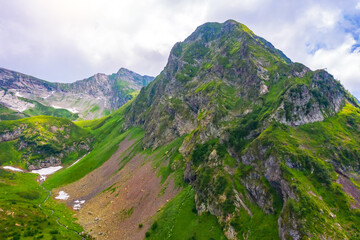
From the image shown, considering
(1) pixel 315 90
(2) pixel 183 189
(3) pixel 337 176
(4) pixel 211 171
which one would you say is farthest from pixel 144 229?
(1) pixel 315 90

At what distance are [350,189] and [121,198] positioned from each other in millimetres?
102021

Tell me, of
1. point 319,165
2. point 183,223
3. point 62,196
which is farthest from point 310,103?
point 62,196

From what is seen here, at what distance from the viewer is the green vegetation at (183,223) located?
63.7 metres

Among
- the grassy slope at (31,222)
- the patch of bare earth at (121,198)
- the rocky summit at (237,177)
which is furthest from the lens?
the patch of bare earth at (121,198)

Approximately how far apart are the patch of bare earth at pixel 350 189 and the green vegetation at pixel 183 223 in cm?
3958

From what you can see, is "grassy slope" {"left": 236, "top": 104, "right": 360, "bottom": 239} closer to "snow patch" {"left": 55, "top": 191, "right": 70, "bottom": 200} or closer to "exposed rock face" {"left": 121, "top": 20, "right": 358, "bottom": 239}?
"exposed rock face" {"left": 121, "top": 20, "right": 358, "bottom": 239}

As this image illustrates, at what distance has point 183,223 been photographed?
70.8 meters

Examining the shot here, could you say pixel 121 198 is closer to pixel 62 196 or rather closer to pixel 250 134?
pixel 62 196

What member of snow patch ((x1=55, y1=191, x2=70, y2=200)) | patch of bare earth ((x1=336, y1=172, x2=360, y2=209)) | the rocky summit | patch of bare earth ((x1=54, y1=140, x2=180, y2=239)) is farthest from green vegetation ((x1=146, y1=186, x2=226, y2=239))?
snow patch ((x1=55, y1=191, x2=70, y2=200))

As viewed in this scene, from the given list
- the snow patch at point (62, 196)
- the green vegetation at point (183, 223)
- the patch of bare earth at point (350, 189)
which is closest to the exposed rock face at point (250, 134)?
the green vegetation at point (183, 223)

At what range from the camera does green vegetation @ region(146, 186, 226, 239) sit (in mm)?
63662

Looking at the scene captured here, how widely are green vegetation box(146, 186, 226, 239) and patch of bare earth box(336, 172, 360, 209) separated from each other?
39584 mm

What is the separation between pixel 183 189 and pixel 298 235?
2111 inches

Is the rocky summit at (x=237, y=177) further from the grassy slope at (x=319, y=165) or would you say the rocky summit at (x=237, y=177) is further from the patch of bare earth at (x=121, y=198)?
the patch of bare earth at (x=121, y=198)
